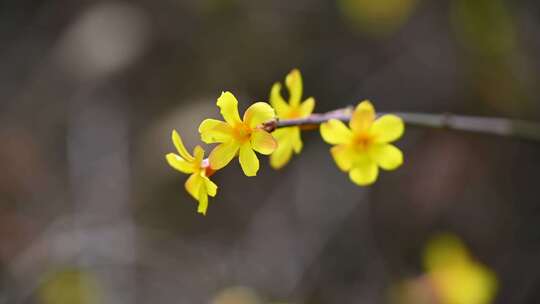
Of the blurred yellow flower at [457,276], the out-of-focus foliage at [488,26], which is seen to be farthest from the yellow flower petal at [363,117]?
the out-of-focus foliage at [488,26]

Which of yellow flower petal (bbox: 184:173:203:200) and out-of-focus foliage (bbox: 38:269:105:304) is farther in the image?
out-of-focus foliage (bbox: 38:269:105:304)

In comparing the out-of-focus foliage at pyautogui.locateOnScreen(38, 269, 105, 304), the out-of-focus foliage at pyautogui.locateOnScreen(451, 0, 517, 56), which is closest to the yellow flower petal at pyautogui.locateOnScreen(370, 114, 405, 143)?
the out-of-focus foliage at pyautogui.locateOnScreen(451, 0, 517, 56)

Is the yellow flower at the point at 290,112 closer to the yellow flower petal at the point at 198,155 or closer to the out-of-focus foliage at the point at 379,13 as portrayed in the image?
the yellow flower petal at the point at 198,155

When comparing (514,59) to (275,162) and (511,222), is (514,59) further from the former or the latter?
(275,162)

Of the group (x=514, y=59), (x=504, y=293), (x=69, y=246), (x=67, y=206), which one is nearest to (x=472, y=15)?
(x=514, y=59)

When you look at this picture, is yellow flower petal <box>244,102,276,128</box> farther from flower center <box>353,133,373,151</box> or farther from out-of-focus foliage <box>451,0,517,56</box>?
out-of-focus foliage <box>451,0,517,56</box>

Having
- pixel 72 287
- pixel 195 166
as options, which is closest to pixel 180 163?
pixel 195 166

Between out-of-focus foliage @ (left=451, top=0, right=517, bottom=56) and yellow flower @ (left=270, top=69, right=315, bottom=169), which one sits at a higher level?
out-of-focus foliage @ (left=451, top=0, right=517, bottom=56)

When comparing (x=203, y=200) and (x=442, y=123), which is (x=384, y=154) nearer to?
(x=442, y=123)
